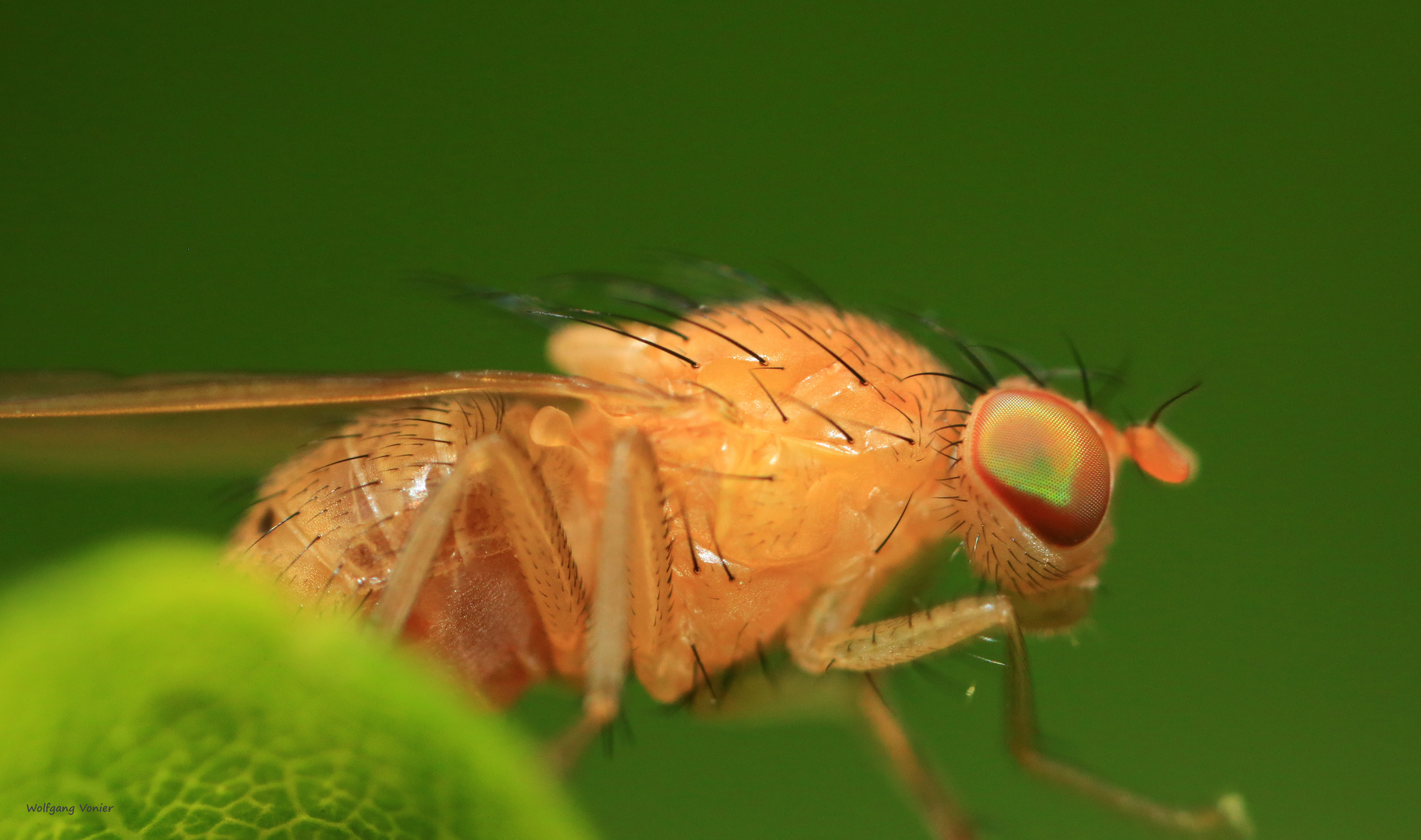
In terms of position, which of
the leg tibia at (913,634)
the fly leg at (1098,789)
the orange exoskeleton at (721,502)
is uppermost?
the orange exoskeleton at (721,502)

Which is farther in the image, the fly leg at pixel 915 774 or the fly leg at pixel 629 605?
the fly leg at pixel 915 774

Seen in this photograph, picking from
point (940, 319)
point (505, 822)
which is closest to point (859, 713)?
point (940, 319)

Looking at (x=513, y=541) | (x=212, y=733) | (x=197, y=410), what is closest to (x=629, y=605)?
(x=513, y=541)

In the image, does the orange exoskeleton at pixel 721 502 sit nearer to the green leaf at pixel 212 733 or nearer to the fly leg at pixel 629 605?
the fly leg at pixel 629 605

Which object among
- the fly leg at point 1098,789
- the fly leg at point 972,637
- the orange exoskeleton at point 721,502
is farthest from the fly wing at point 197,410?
the fly leg at point 1098,789

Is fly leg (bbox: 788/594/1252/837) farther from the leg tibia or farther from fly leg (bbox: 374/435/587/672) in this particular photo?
fly leg (bbox: 374/435/587/672)

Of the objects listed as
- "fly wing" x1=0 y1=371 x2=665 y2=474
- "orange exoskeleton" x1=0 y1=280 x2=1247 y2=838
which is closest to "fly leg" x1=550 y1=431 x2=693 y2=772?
"orange exoskeleton" x1=0 y1=280 x2=1247 y2=838

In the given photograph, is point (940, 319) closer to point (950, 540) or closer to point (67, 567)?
point (950, 540)
